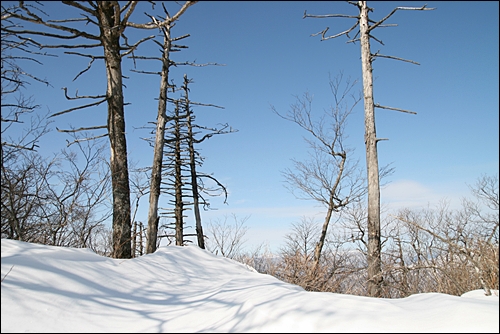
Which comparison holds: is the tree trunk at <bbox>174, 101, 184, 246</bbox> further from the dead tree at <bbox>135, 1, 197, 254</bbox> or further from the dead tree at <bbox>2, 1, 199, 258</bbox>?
the dead tree at <bbox>2, 1, 199, 258</bbox>

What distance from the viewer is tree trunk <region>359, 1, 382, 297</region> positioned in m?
6.79

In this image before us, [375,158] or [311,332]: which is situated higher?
[375,158]

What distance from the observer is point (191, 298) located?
333cm

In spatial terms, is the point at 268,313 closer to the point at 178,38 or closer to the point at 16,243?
the point at 16,243

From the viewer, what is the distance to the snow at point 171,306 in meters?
2.23

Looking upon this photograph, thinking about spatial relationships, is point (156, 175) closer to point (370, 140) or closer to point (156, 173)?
point (156, 173)

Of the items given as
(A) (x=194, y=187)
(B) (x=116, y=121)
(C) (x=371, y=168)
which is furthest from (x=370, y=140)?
(A) (x=194, y=187)

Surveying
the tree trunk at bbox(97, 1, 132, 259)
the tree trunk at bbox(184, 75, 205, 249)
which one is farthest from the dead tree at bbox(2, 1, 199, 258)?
the tree trunk at bbox(184, 75, 205, 249)

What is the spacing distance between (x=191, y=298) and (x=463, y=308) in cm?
232

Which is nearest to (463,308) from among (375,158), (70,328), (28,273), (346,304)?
(346,304)

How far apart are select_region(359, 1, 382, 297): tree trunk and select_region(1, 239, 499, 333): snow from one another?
3.14m

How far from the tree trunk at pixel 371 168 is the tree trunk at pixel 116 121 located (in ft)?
15.2

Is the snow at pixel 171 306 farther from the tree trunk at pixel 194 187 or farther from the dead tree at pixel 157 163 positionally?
the tree trunk at pixel 194 187

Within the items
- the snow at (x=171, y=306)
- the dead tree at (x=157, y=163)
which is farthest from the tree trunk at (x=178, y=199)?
the snow at (x=171, y=306)
